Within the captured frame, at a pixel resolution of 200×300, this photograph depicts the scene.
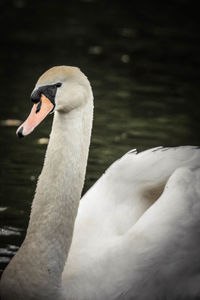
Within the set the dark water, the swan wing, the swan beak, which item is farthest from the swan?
A: the dark water

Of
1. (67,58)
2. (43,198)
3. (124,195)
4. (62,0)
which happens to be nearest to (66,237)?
(43,198)

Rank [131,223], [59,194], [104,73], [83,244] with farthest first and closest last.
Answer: [104,73] < [131,223] < [83,244] < [59,194]

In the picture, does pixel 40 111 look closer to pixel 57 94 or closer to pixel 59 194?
pixel 57 94

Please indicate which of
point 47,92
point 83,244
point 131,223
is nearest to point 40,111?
point 47,92

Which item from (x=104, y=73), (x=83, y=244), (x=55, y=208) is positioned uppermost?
(x=55, y=208)

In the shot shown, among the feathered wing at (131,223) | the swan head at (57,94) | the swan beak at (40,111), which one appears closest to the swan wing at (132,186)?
the feathered wing at (131,223)

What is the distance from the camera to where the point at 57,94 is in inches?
187

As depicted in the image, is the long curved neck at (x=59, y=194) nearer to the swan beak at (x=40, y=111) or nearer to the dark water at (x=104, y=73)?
the swan beak at (x=40, y=111)

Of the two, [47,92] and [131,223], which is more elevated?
[47,92]

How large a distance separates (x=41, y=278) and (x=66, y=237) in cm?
28

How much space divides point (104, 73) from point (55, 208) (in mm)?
8083

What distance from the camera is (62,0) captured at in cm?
1975

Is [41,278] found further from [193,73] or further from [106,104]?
[193,73]

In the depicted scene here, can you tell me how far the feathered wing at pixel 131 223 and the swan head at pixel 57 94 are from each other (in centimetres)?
78
